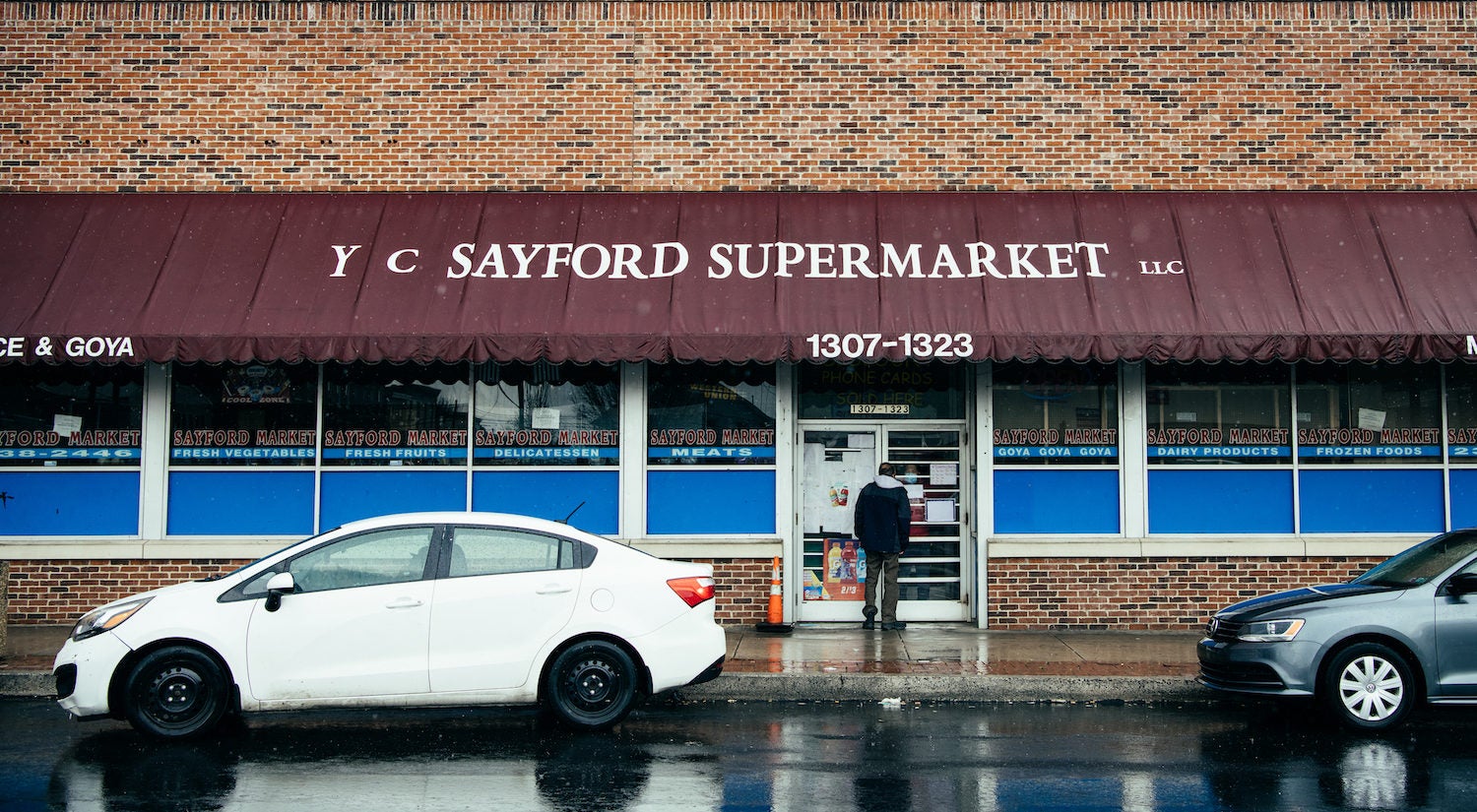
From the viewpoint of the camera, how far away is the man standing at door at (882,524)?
39.4 feet

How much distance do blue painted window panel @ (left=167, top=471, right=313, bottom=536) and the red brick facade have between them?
3.08 meters

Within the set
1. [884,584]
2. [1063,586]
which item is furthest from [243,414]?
[1063,586]

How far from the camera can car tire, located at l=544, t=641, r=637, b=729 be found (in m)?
8.20

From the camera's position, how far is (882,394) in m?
12.8

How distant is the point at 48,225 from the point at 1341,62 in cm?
1329

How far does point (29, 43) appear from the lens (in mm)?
13062

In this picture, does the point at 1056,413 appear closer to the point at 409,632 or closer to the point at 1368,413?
the point at 1368,413

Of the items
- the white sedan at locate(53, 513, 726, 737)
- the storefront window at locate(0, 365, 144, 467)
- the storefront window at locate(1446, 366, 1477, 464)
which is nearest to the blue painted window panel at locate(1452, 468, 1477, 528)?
the storefront window at locate(1446, 366, 1477, 464)

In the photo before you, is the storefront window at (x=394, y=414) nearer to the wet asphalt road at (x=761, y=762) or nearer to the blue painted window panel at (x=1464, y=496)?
the wet asphalt road at (x=761, y=762)

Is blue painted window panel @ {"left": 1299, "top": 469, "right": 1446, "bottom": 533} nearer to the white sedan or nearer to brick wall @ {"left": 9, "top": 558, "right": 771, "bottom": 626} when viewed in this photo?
brick wall @ {"left": 9, "top": 558, "right": 771, "bottom": 626}

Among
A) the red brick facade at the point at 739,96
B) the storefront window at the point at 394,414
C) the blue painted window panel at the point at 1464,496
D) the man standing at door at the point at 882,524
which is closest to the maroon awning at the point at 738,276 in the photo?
the red brick facade at the point at 739,96

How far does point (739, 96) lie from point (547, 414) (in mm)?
3858

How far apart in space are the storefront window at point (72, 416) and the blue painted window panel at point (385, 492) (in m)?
2.00

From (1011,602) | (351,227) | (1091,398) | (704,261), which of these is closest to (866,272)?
(704,261)
